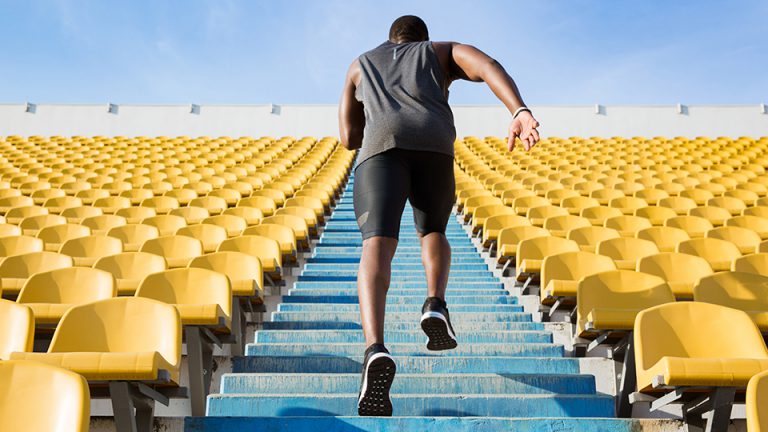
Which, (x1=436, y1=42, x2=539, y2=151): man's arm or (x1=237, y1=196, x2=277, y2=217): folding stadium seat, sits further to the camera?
(x1=237, y1=196, x2=277, y2=217): folding stadium seat

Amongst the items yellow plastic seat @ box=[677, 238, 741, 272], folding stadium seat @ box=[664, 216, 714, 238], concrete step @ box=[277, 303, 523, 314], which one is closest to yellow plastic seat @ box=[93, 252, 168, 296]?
concrete step @ box=[277, 303, 523, 314]

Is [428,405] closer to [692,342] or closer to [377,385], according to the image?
[377,385]

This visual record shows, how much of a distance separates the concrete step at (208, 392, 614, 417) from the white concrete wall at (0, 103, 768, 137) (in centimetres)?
1471

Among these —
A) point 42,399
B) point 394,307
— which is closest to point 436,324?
point 42,399

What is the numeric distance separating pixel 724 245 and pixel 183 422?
3813mm

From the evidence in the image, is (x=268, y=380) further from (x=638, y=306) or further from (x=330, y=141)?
(x=330, y=141)

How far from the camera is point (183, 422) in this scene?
96.0 inches

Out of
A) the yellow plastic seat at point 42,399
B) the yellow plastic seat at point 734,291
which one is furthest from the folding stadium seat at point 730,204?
the yellow plastic seat at point 42,399

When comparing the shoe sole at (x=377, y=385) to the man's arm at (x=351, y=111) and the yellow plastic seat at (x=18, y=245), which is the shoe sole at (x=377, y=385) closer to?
the man's arm at (x=351, y=111)

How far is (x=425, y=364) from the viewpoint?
318 centimetres

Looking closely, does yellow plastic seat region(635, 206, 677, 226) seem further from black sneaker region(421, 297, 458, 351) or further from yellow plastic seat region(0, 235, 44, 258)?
yellow plastic seat region(0, 235, 44, 258)

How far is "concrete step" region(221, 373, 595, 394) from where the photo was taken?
2.92m

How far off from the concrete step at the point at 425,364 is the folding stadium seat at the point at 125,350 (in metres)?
0.65

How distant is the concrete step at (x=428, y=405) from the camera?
270cm
